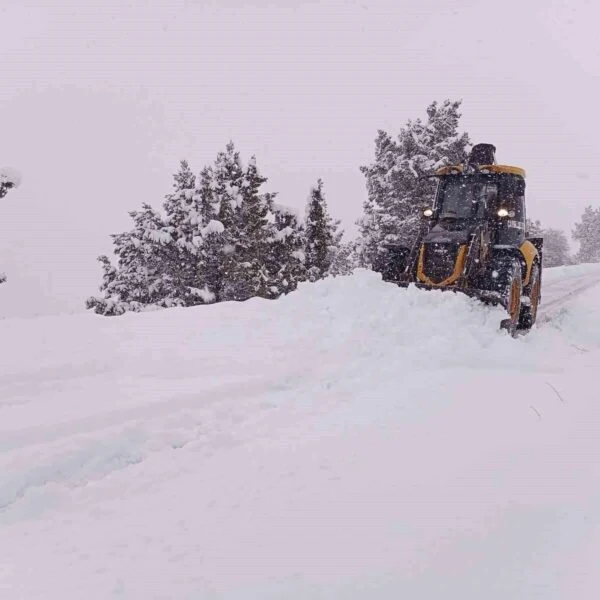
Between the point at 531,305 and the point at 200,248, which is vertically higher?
the point at 531,305

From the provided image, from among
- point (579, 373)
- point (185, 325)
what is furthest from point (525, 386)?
point (185, 325)

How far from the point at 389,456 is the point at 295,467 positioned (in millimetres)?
633

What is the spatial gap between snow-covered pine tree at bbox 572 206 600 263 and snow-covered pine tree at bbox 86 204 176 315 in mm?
47273

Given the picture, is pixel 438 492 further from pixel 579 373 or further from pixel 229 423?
pixel 579 373

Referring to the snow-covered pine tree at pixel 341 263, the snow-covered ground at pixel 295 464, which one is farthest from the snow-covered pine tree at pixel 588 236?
the snow-covered ground at pixel 295 464

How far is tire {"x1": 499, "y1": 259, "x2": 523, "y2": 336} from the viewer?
815cm

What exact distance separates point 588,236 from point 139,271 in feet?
173

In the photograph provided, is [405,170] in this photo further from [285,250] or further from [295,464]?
[295,464]

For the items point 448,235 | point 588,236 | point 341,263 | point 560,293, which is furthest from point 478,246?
point 588,236

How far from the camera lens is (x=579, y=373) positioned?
605 cm

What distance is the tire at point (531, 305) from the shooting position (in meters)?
9.51

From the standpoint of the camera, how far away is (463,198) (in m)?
9.80

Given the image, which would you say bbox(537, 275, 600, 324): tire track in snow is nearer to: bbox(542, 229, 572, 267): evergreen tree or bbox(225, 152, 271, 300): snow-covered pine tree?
bbox(225, 152, 271, 300): snow-covered pine tree

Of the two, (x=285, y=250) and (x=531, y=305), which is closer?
(x=531, y=305)
